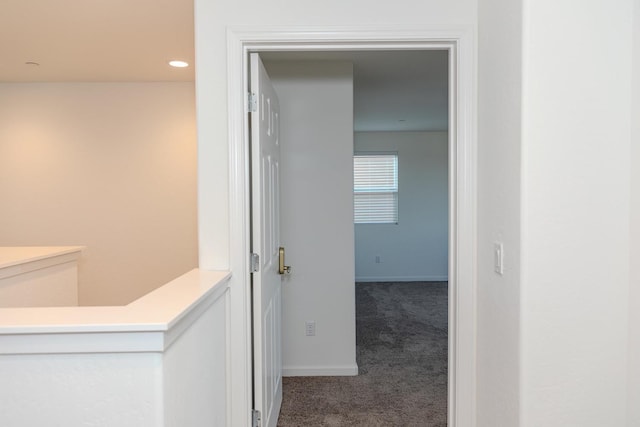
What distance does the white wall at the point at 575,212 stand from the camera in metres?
1.45

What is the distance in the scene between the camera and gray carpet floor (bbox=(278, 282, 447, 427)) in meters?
2.71

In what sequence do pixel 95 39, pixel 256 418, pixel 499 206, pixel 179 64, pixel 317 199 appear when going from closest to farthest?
pixel 499 206
pixel 256 418
pixel 95 39
pixel 317 199
pixel 179 64

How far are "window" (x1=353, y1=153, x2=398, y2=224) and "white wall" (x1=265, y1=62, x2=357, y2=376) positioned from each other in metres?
3.90

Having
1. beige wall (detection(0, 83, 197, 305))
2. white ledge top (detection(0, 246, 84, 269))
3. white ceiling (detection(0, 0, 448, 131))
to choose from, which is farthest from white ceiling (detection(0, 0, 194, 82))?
white ledge top (detection(0, 246, 84, 269))

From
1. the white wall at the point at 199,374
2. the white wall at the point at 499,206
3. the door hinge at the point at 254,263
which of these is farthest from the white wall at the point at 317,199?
the white wall at the point at 499,206

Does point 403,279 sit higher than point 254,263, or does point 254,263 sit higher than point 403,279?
point 254,263

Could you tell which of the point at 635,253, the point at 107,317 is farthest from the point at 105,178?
the point at 635,253

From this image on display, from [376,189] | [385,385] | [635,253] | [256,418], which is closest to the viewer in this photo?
[635,253]

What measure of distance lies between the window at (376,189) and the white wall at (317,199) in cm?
390

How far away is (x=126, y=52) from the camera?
325cm

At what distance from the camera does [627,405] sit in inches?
59.1

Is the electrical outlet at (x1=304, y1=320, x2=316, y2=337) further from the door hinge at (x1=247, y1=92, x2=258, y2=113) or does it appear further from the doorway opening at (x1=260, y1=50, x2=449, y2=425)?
Result: the door hinge at (x1=247, y1=92, x2=258, y2=113)

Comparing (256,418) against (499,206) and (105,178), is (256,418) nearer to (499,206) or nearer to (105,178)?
(499,206)

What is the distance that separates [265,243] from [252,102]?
69 centimetres
